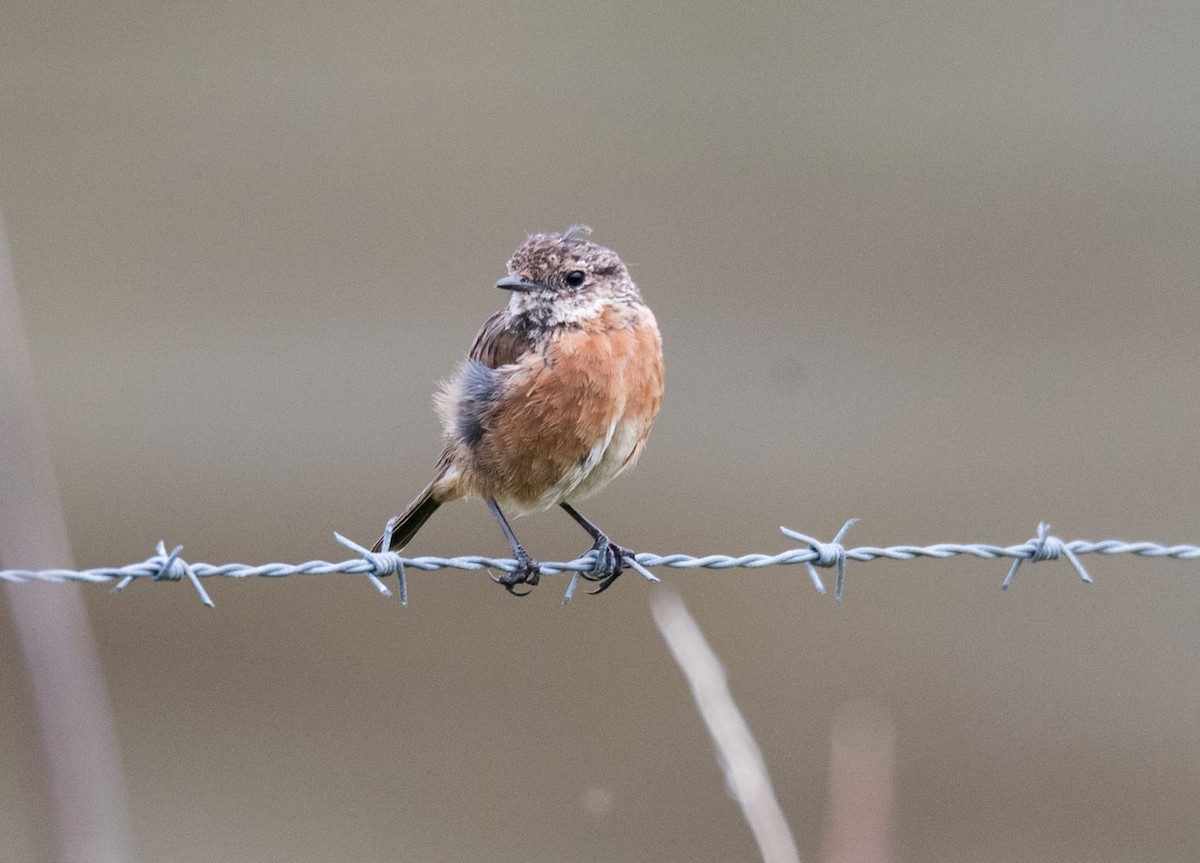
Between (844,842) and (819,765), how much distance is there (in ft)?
6.44

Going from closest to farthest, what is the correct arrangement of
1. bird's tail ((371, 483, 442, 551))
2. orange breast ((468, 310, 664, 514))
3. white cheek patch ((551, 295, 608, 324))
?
orange breast ((468, 310, 664, 514))
white cheek patch ((551, 295, 608, 324))
bird's tail ((371, 483, 442, 551))

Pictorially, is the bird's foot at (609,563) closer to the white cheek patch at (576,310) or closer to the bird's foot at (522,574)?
the bird's foot at (522,574)

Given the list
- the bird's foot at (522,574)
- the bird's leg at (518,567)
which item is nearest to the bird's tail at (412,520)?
the bird's leg at (518,567)

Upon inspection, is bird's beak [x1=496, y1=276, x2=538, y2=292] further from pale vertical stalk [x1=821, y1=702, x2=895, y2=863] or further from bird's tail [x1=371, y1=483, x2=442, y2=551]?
pale vertical stalk [x1=821, y1=702, x2=895, y2=863]

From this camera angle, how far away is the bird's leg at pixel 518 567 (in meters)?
3.99

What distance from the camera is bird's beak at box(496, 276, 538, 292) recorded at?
4156 millimetres

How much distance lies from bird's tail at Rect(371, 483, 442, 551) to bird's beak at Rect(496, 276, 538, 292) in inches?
27.6

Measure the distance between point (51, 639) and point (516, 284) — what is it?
1.73 meters

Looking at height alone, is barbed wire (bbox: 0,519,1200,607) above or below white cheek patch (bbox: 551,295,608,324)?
below

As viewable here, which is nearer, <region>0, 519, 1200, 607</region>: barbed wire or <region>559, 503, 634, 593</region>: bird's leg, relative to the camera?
<region>0, 519, 1200, 607</region>: barbed wire

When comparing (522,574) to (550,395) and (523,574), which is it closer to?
(523,574)

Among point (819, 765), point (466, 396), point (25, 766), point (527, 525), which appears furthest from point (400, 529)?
point (819, 765)

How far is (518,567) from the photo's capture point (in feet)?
12.6

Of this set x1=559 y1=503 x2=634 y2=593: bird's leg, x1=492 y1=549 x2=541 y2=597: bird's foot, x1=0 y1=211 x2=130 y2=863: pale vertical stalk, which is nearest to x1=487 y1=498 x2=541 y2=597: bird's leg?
x1=492 y1=549 x2=541 y2=597: bird's foot
